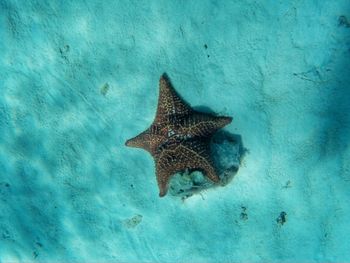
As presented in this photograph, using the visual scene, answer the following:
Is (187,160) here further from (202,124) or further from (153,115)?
(153,115)

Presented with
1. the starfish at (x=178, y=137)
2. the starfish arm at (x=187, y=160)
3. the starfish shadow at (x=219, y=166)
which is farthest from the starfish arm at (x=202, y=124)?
the starfish shadow at (x=219, y=166)

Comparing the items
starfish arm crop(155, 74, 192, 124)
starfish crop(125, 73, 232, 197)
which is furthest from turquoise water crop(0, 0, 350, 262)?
starfish crop(125, 73, 232, 197)

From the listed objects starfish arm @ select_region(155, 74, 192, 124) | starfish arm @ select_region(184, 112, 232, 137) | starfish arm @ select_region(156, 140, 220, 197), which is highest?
starfish arm @ select_region(155, 74, 192, 124)

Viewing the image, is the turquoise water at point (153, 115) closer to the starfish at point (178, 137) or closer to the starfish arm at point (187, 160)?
the starfish at point (178, 137)

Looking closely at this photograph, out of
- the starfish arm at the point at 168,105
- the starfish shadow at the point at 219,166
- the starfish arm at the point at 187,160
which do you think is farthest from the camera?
the starfish shadow at the point at 219,166

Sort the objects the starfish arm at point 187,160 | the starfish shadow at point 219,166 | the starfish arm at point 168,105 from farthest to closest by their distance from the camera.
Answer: the starfish shadow at point 219,166 < the starfish arm at point 168,105 < the starfish arm at point 187,160

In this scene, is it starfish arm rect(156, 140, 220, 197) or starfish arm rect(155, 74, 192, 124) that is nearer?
starfish arm rect(156, 140, 220, 197)

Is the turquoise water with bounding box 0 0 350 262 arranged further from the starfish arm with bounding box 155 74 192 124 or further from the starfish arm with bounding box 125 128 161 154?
the starfish arm with bounding box 125 128 161 154

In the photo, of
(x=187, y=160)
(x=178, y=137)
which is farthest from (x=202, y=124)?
(x=187, y=160)

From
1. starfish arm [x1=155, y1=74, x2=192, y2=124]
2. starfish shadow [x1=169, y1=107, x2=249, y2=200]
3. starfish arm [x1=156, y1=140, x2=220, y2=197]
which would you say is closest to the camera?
starfish arm [x1=156, y1=140, x2=220, y2=197]
